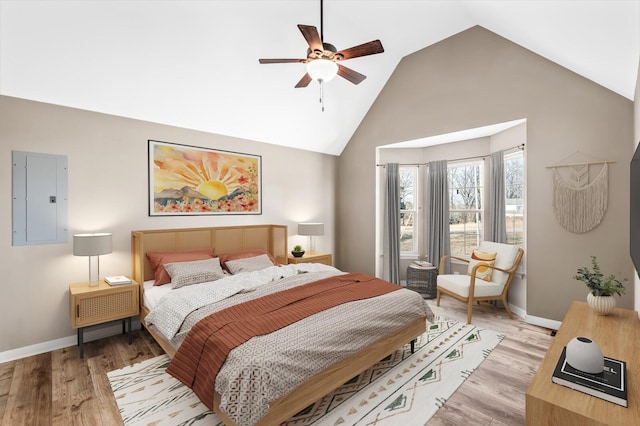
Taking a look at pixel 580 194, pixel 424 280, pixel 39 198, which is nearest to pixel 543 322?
pixel 580 194

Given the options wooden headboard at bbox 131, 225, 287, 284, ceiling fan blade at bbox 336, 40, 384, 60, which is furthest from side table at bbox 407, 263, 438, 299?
ceiling fan blade at bbox 336, 40, 384, 60

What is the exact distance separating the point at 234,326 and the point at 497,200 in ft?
13.2

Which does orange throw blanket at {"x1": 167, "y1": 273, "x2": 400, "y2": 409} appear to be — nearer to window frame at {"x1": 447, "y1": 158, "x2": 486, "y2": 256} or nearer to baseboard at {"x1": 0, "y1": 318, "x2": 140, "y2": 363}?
baseboard at {"x1": 0, "y1": 318, "x2": 140, "y2": 363}

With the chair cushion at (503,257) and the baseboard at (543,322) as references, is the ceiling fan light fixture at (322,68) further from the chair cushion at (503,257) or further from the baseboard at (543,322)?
the baseboard at (543,322)

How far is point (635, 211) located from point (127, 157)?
4679 millimetres

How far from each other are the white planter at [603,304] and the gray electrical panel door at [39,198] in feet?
16.5

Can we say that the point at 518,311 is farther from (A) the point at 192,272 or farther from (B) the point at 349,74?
(A) the point at 192,272

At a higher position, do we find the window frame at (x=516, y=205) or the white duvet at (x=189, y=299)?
the window frame at (x=516, y=205)

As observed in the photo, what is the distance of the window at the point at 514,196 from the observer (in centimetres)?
423

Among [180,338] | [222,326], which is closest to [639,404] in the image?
[222,326]

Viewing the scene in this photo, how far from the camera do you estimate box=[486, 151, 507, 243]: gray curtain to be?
14.0ft

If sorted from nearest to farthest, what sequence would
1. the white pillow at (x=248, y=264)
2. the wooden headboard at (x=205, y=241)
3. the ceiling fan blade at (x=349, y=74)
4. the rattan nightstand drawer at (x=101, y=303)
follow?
1. the ceiling fan blade at (x=349, y=74)
2. the rattan nightstand drawer at (x=101, y=303)
3. the wooden headboard at (x=205, y=241)
4. the white pillow at (x=248, y=264)

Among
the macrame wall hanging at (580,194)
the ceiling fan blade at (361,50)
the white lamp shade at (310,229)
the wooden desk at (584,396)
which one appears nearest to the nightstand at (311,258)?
the white lamp shade at (310,229)

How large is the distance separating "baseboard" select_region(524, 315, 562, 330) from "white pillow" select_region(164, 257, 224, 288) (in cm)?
377
